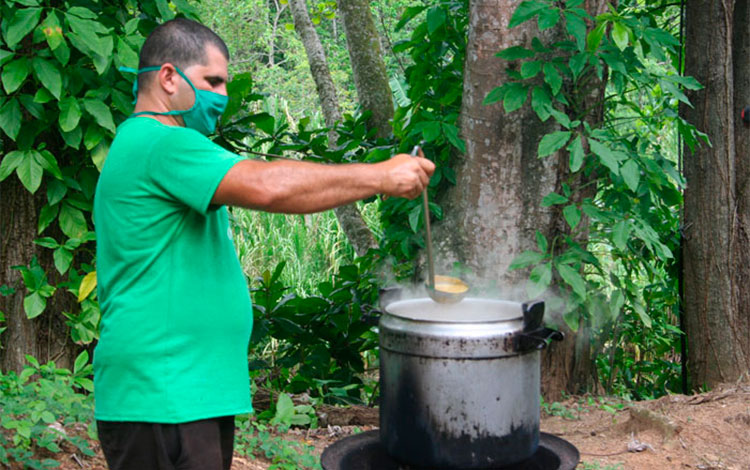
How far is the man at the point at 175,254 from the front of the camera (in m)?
2.11

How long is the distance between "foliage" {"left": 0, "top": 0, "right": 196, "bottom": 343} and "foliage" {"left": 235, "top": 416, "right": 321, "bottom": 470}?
923mm

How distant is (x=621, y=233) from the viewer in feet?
12.3

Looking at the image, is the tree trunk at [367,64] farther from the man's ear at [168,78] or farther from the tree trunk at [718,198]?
the man's ear at [168,78]

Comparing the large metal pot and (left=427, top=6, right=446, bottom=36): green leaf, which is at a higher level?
(left=427, top=6, right=446, bottom=36): green leaf

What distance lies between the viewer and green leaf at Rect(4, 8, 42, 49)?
3549 millimetres

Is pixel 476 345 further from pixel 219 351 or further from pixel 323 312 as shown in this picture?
pixel 323 312

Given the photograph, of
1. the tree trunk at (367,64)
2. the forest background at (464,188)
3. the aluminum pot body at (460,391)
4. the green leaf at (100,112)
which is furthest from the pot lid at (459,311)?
the tree trunk at (367,64)

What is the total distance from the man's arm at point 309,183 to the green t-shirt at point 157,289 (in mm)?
72

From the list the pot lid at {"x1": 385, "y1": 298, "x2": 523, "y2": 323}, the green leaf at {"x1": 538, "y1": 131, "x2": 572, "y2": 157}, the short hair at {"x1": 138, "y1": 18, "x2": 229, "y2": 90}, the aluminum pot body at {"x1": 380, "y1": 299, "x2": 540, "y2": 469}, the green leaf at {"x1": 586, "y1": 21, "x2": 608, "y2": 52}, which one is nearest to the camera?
the short hair at {"x1": 138, "y1": 18, "x2": 229, "y2": 90}

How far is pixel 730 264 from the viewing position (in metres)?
4.99

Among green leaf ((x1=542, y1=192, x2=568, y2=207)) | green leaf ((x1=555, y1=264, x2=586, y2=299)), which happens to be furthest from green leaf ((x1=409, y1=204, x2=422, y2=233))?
green leaf ((x1=555, y1=264, x2=586, y2=299))

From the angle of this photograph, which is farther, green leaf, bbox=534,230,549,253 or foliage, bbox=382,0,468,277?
foliage, bbox=382,0,468,277

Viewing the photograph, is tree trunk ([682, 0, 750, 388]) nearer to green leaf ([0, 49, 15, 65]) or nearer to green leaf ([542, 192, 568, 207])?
green leaf ([542, 192, 568, 207])

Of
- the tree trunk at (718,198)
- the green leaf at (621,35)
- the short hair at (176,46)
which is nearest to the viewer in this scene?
the short hair at (176,46)
